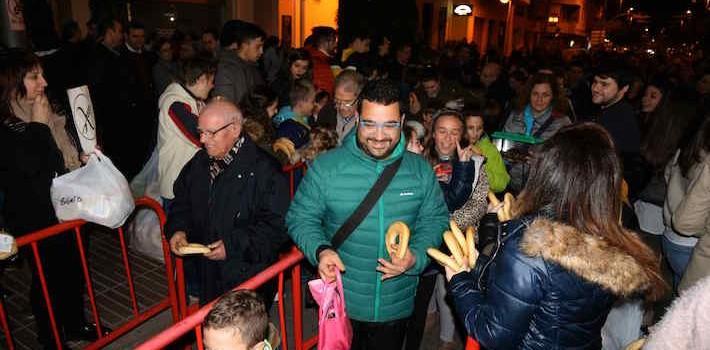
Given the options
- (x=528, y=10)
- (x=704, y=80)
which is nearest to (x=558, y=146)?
(x=704, y=80)

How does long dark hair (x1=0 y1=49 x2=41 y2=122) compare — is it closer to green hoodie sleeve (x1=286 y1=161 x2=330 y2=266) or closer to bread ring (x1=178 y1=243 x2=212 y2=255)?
bread ring (x1=178 y1=243 x2=212 y2=255)

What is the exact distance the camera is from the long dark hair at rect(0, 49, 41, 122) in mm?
3410

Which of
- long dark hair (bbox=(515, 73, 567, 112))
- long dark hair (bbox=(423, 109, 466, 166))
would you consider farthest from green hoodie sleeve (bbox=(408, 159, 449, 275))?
long dark hair (bbox=(515, 73, 567, 112))

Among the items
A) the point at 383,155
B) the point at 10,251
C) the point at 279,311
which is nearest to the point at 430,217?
the point at 383,155

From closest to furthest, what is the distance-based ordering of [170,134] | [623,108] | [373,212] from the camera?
[373,212] < [170,134] < [623,108]

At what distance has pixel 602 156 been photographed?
210 cm

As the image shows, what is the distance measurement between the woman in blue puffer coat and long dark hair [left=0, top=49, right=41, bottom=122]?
11.5 ft

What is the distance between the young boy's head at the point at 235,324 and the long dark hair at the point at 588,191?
4.62ft

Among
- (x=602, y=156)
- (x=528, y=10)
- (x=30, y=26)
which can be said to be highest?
(x=528, y=10)

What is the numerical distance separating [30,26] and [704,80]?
42.0 ft

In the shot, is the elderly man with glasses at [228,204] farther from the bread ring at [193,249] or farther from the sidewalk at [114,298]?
the sidewalk at [114,298]

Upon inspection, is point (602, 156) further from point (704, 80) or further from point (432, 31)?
point (432, 31)

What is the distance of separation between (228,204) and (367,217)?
103 centimetres

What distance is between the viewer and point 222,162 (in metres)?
3.25
